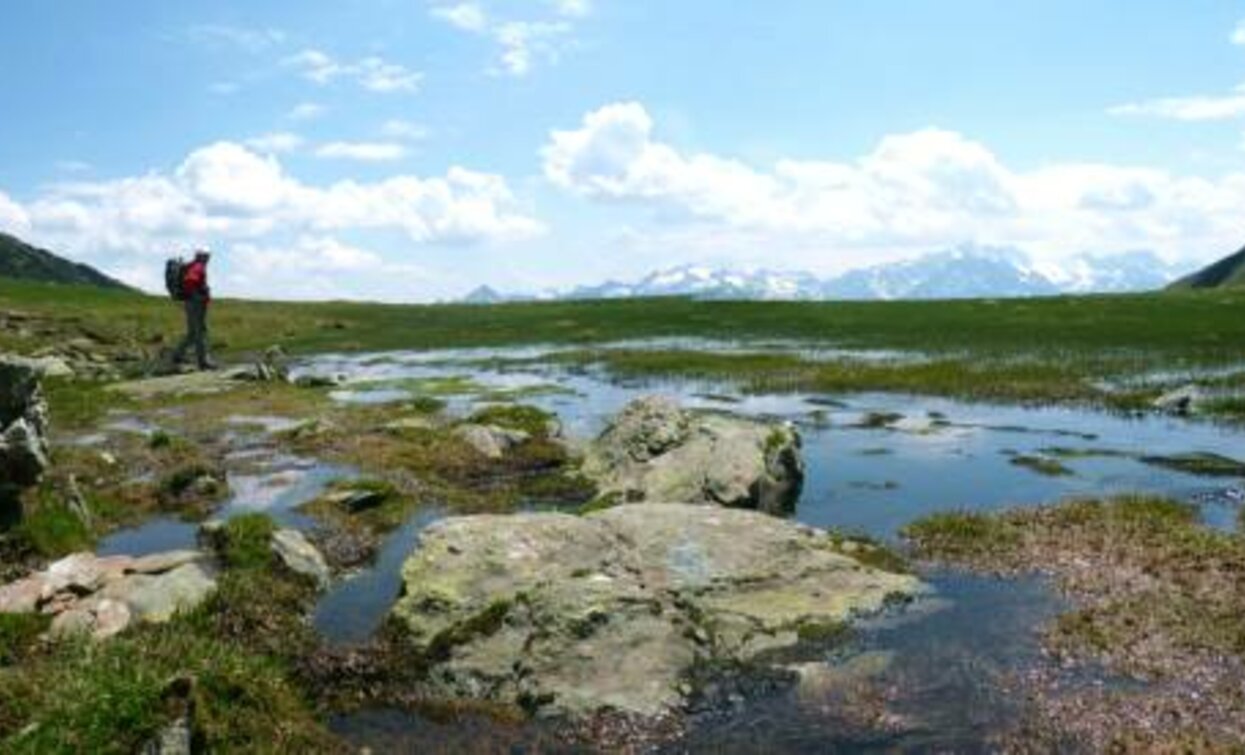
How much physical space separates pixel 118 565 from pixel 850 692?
45.7ft

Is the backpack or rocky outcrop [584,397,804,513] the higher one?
the backpack

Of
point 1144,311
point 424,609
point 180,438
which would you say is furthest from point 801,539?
point 1144,311

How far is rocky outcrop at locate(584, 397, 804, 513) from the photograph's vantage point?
32000 millimetres

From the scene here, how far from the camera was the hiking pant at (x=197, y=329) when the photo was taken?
66.0 m

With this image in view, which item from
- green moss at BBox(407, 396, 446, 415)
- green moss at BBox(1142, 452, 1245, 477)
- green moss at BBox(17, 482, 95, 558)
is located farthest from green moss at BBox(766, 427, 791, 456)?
green moss at BBox(407, 396, 446, 415)

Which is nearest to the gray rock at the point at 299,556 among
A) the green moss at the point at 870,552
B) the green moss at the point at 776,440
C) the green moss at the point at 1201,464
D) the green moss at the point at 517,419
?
the green moss at the point at 870,552

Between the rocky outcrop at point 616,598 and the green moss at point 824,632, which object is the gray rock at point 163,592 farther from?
the green moss at point 824,632

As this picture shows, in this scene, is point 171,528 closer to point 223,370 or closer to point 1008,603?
point 1008,603

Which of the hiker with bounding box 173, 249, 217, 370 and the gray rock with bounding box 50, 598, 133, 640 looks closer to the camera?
the gray rock with bounding box 50, 598, 133, 640

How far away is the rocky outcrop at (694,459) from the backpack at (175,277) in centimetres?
3474

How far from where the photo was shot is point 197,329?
6962 cm

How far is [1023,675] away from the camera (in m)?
18.8

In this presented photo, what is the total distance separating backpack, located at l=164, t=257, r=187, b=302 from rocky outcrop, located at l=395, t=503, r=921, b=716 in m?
45.0

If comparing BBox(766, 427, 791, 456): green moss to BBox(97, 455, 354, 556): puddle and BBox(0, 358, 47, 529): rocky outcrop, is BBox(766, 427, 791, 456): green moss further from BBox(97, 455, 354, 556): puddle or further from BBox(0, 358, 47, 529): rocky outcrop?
BBox(0, 358, 47, 529): rocky outcrop
